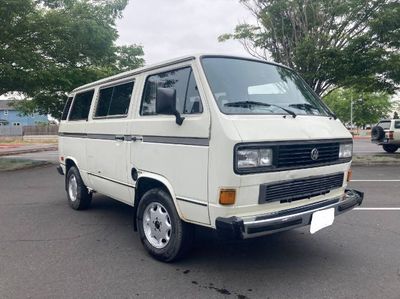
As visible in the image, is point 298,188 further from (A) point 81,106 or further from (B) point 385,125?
(B) point 385,125

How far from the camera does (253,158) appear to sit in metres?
3.15

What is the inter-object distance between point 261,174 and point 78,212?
161 inches

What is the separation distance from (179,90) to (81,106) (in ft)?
9.69

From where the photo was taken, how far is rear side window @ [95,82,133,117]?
4.58m

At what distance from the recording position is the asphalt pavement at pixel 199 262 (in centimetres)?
325

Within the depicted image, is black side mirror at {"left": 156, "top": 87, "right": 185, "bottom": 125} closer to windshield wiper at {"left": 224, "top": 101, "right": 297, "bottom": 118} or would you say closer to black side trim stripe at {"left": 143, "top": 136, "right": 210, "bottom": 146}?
black side trim stripe at {"left": 143, "top": 136, "right": 210, "bottom": 146}

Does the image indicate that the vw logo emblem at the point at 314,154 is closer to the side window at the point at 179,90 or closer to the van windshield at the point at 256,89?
the van windshield at the point at 256,89

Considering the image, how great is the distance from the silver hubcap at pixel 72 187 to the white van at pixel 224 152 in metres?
1.81

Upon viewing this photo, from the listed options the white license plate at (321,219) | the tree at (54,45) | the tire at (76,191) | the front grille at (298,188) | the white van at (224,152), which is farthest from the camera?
the tree at (54,45)

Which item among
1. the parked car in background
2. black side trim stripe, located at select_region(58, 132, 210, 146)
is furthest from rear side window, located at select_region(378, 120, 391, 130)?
black side trim stripe, located at select_region(58, 132, 210, 146)

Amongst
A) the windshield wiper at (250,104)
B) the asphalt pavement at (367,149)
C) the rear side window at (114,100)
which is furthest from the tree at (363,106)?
the windshield wiper at (250,104)

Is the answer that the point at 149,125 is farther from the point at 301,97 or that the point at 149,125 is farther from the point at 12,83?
the point at 12,83

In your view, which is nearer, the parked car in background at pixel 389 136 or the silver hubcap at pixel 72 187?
the silver hubcap at pixel 72 187

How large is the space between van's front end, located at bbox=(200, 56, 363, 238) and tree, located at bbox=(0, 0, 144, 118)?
973cm
